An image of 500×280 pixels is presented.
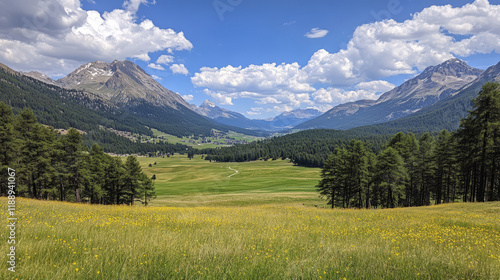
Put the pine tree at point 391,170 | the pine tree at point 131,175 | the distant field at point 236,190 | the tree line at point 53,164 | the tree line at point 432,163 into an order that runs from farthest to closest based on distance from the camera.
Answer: the distant field at point 236,190 < the pine tree at point 131,175 < the pine tree at point 391,170 < the tree line at point 53,164 < the tree line at point 432,163

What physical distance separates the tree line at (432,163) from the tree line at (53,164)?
134 ft

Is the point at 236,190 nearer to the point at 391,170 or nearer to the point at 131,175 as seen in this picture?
the point at 131,175

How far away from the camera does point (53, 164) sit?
3550 cm

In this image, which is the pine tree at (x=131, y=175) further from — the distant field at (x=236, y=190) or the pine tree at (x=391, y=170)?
the pine tree at (x=391, y=170)

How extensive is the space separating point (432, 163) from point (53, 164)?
61.5m

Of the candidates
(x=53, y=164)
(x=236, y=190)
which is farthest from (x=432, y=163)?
(x=53, y=164)

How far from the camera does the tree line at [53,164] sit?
101ft

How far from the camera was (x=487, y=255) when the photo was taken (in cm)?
704

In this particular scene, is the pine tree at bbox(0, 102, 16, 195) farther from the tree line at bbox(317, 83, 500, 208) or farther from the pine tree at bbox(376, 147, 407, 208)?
the pine tree at bbox(376, 147, 407, 208)

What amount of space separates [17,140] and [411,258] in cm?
4271

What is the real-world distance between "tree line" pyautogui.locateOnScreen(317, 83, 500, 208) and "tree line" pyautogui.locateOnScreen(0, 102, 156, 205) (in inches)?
1608

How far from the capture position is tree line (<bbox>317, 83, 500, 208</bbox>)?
1147 inches

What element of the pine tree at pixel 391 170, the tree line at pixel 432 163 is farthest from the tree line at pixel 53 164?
the pine tree at pixel 391 170

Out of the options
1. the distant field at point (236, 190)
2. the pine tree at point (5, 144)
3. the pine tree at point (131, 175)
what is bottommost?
the distant field at point (236, 190)
